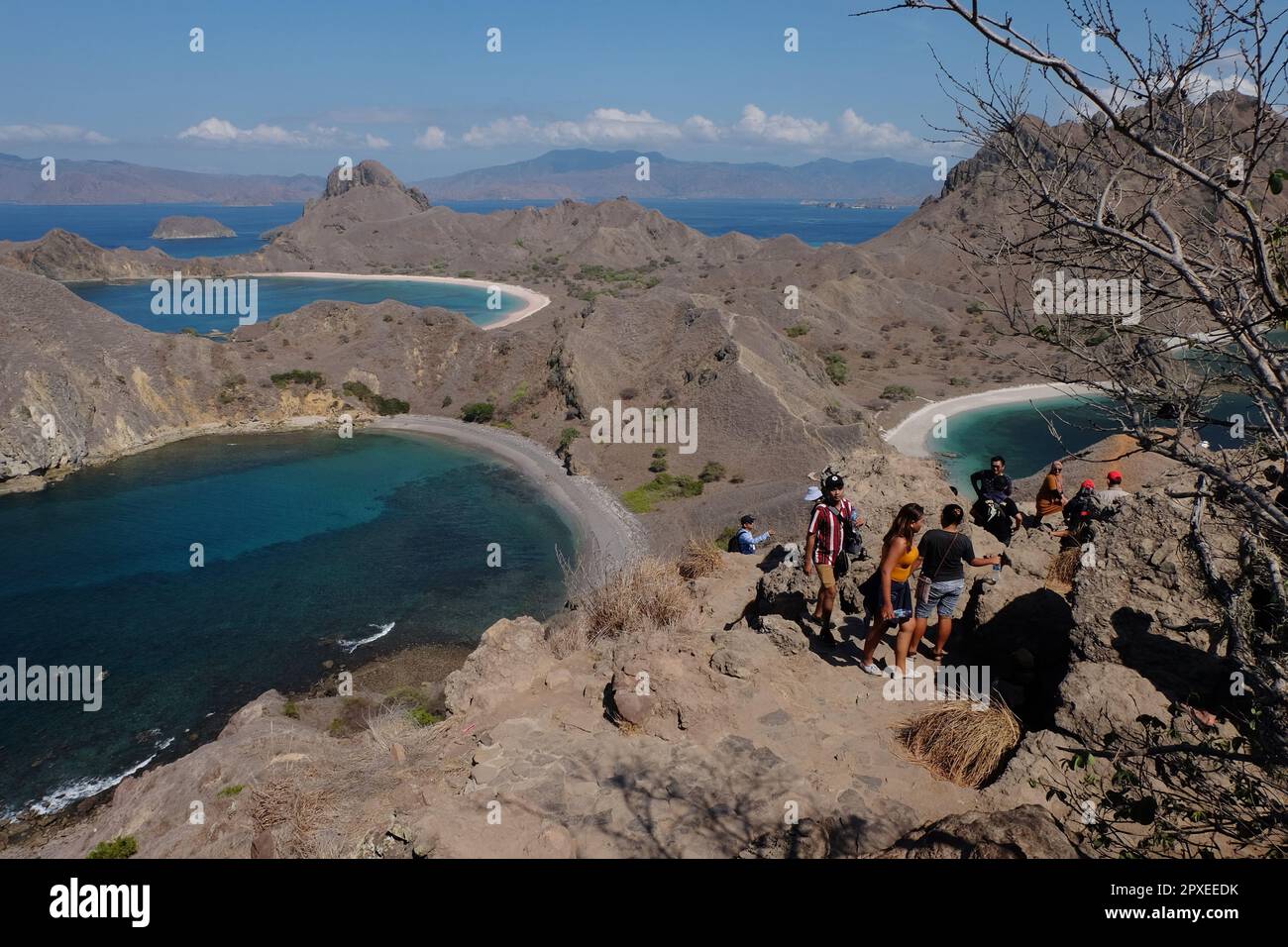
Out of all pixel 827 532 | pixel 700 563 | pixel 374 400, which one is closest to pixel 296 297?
pixel 374 400

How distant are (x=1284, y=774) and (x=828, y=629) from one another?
5.06 meters

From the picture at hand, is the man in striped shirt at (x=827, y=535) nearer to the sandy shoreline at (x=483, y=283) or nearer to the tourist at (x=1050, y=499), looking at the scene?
the tourist at (x=1050, y=499)

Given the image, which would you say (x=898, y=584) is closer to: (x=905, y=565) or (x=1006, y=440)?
(x=905, y=565)

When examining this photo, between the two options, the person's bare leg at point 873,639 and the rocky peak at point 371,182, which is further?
the rocky peak at point 371,182

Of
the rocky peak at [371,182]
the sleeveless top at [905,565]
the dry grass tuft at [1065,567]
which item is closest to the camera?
the sleeveless top at [905,565]

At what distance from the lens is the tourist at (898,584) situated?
24.2ft

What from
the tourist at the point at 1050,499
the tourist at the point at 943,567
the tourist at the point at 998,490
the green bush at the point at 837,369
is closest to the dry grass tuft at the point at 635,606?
the tourist at the point at 943,567

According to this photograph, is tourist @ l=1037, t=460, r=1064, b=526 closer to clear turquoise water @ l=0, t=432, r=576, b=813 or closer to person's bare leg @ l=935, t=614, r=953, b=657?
person's bare leg @ l=935, t=614, r=953, b=657

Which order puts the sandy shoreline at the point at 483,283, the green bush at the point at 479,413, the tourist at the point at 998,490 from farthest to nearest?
the sandy shoreline at the point at 483,283, the green bush at the point at 479,413, the tourist at the point at 998,490

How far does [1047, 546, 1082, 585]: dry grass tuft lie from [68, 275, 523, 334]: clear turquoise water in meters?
80.0

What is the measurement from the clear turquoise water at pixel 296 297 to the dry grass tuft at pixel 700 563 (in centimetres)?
7496

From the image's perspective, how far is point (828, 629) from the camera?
29.7 ft

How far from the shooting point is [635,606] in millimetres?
10547
